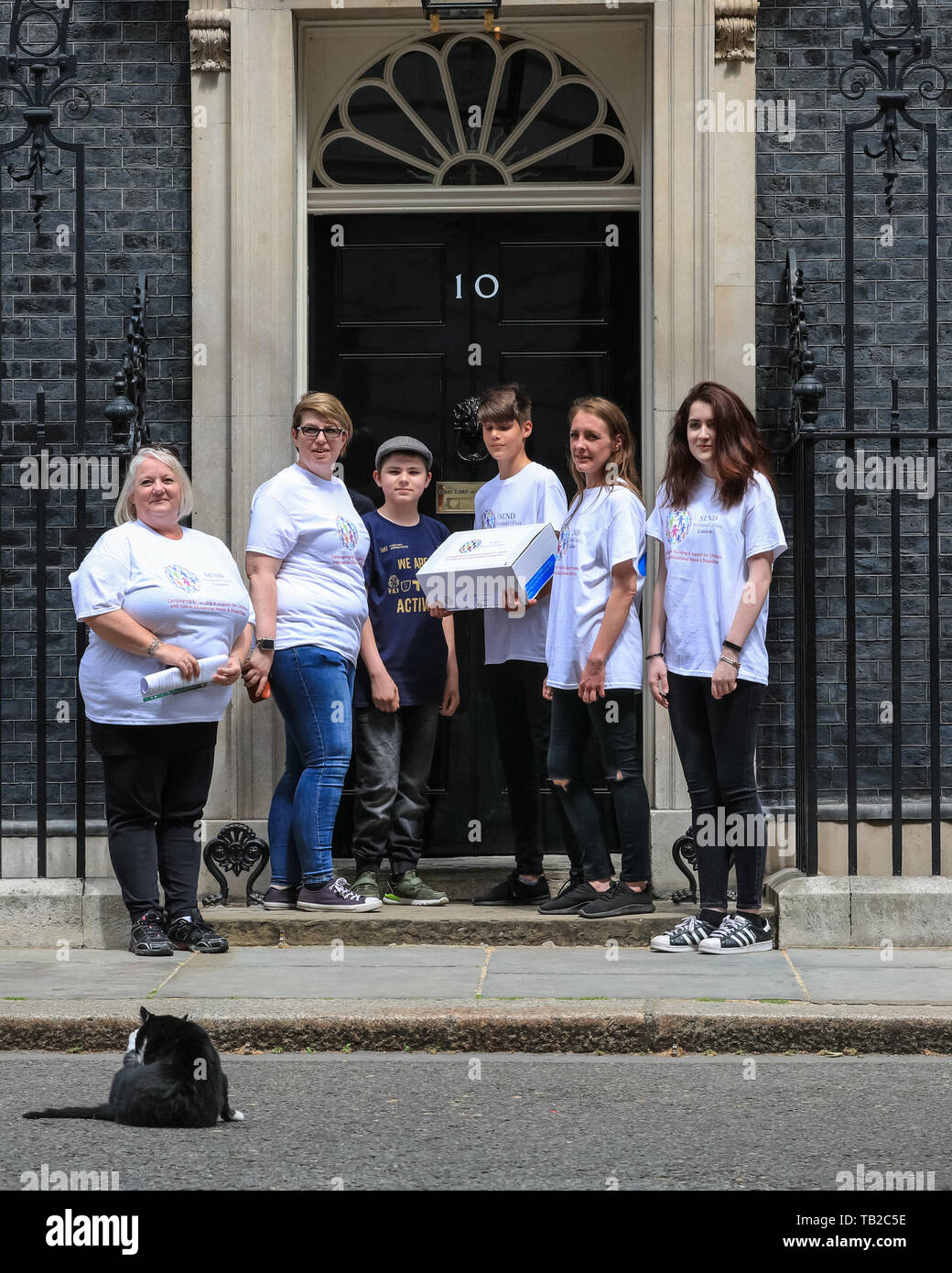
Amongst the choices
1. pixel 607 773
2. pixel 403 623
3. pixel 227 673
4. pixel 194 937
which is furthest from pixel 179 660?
pixel 607 773

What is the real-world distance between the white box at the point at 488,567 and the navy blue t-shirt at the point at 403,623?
0.39 meters

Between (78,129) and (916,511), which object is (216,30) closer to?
(78,129)

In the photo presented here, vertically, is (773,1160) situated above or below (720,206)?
below

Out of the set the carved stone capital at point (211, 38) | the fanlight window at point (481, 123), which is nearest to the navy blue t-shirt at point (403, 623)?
the fanlight window at point (481, 123)

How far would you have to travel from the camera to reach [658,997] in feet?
20.1

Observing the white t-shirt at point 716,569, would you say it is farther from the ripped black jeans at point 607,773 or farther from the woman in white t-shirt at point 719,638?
the ripped black jeans at point 607,773

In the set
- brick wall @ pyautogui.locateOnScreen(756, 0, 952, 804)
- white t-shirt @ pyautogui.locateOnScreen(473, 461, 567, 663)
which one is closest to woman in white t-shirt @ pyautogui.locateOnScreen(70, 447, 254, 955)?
white t-shirt @ pyautogui.locateOnScreen(473, 461, 567, 663)

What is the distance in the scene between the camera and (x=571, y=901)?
7.47 metres

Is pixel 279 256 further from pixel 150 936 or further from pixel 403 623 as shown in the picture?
Result: pixel 150 936

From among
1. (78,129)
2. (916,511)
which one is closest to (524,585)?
(916,511)

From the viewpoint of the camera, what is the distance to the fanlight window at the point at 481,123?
876 cm
